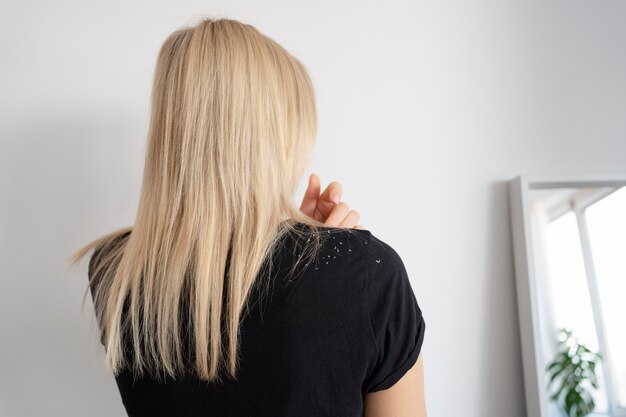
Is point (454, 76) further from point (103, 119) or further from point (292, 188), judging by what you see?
point (103, 119)

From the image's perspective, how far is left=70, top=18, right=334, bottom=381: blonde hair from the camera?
0.77 metres

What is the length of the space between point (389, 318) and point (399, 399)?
14 centimetres

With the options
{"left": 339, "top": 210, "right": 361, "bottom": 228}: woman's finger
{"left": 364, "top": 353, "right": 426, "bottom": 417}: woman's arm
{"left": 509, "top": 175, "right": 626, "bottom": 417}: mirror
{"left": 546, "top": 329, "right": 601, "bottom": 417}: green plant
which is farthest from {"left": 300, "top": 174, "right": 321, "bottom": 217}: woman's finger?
{"left": 546, "top": 329, "right": 601, "bottom": 417}: green plant

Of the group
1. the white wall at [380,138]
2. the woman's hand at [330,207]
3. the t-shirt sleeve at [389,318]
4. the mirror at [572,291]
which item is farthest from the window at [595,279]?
the t-shirt sleeve at [389,318]

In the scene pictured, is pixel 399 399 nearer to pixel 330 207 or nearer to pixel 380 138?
pixel 330 207

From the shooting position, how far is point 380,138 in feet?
4.60

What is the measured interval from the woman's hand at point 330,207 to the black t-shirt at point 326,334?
7.5 inches

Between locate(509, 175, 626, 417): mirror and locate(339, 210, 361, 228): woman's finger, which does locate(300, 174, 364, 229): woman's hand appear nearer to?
locate(339, 210, 361, 228): woman's finger

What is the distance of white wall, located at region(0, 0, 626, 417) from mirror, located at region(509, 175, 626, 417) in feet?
0.24

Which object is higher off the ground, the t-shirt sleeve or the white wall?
the white wall

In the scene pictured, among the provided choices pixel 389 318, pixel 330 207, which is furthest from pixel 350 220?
pixel 389 318

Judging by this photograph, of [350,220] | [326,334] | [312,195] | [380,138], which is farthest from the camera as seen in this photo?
[380,138]

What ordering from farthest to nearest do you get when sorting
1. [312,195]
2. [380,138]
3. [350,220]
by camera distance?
[380,138], [312,195], [350,220]

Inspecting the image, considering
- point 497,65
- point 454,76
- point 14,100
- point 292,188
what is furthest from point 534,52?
point 14,100
